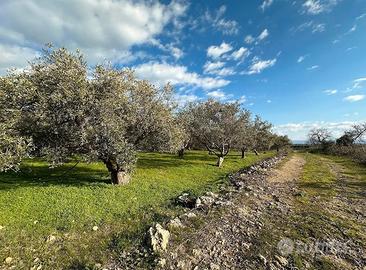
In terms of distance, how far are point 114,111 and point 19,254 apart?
12550 mm

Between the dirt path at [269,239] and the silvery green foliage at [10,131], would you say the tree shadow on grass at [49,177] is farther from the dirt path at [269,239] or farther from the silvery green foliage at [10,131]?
the dirt path at [269,239]

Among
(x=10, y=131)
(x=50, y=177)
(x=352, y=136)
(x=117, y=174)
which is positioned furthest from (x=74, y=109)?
(x=352, y=136)

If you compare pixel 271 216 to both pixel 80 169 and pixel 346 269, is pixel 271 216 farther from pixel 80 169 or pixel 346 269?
pixel 80 169

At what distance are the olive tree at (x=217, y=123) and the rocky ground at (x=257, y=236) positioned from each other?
21765 mm

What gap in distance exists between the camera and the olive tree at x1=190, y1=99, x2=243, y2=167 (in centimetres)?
4184

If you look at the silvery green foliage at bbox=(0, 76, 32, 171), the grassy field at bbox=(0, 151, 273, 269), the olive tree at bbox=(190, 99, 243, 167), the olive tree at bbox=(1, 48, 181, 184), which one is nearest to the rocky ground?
the grassy field at bbox=(0, 151, 273, 269)

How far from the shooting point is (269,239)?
13.2 m

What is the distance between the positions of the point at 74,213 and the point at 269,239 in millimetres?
11793

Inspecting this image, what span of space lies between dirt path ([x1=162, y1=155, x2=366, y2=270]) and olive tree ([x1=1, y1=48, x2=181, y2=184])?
9.66m

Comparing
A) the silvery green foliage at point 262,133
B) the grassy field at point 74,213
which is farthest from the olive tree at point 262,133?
the grassy field at point 74,213

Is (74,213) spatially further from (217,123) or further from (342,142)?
(342,142)

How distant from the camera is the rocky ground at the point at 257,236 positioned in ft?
36.8

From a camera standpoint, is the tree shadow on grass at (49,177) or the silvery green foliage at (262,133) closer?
the tree shadow on grass at (49,177)

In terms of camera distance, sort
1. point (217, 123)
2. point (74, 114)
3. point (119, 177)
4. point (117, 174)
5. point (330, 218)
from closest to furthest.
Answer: point (330, 218) → point (74, 114) → point (117, 174) → point (119, 177) → point (217, 123)
